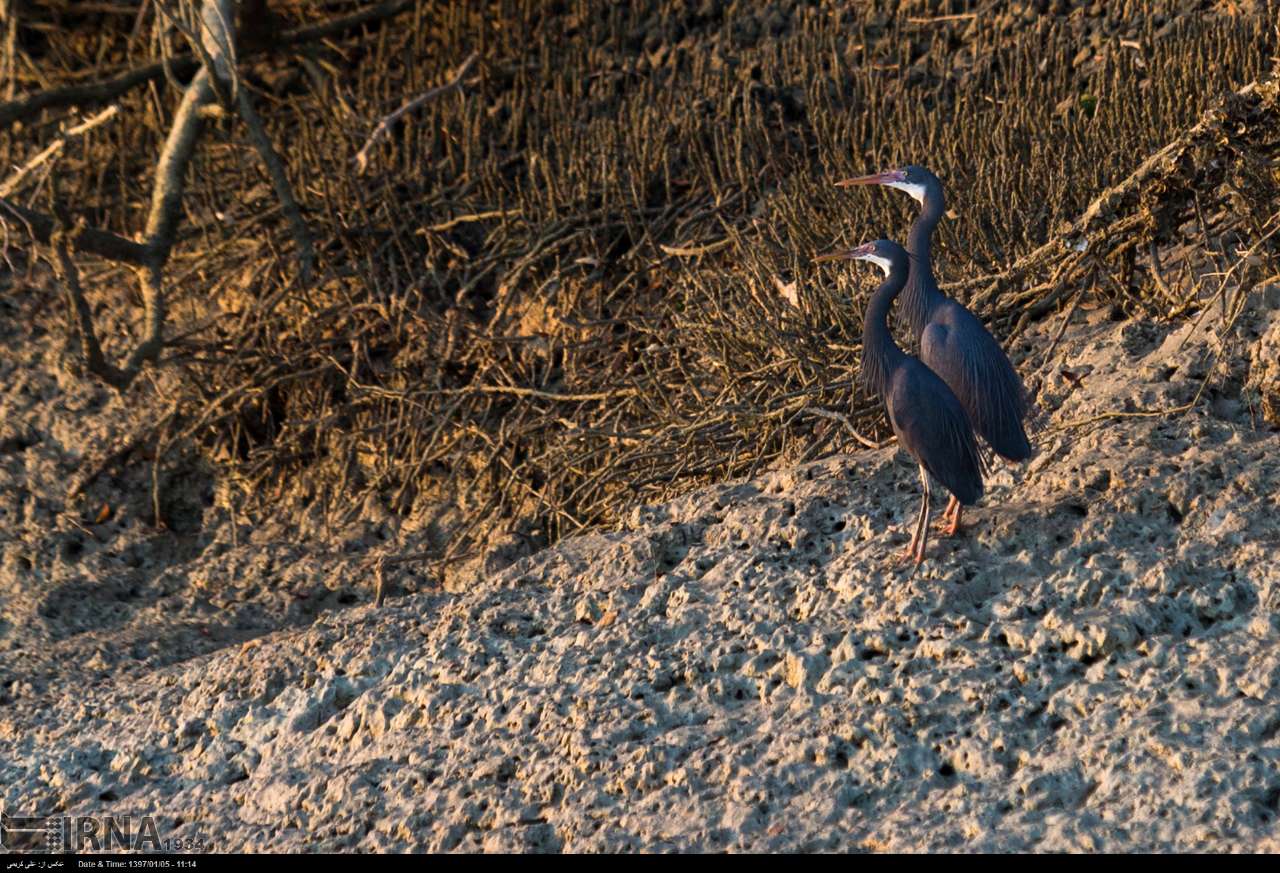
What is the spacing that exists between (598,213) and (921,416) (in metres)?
3.52

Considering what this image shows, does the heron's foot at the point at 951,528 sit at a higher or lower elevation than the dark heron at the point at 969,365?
lower

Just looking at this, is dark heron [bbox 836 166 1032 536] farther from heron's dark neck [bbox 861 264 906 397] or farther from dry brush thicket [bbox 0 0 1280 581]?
dry brush thicket [bbox 0 0 1280 581]

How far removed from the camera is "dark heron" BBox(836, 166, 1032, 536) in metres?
5.18

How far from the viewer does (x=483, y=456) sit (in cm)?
786

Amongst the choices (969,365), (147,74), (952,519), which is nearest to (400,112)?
(147,74)

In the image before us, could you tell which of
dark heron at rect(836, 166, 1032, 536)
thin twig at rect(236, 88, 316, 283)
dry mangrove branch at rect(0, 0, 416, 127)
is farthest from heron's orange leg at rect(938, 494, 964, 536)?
dry mangrove branch at rect(0, 0, 416, 127)

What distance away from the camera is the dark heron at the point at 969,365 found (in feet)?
17.0

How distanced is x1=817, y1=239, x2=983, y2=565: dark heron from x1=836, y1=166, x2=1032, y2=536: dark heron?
0.06m

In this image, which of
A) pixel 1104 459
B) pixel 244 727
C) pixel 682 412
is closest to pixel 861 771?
pixel 1104 459

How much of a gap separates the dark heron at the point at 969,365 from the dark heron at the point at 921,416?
0.06m

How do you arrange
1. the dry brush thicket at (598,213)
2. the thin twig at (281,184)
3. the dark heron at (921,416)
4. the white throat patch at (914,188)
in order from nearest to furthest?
the dark heron at (921,416)
the white throat patch at (914,188)
the dry brush thicket at (598,213)
the thin twig at (281,184)

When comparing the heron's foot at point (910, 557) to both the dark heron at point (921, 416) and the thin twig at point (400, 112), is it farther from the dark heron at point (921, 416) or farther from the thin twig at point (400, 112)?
the thin twig at point (400, 112)

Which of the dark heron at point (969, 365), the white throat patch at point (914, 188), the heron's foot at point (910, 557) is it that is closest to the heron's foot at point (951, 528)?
the dark heron at point (969, 365)

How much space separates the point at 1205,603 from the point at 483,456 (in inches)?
150
